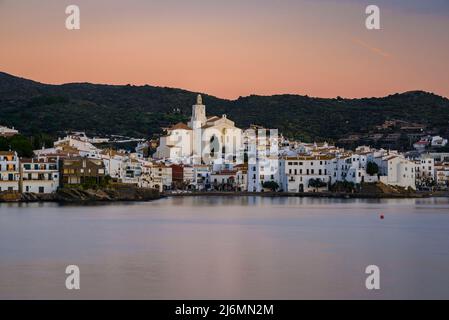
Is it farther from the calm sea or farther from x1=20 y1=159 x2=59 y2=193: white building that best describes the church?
the calm sea

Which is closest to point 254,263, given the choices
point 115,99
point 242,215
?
point 242,215

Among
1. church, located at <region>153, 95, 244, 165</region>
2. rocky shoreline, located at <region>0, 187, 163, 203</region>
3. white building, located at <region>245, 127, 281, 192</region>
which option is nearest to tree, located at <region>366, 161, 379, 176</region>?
white building, located at <region>245, 127, 281, 192</region>

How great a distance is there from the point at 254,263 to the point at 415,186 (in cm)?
3082

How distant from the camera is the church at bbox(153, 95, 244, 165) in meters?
52.2

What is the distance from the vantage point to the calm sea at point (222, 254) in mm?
12617

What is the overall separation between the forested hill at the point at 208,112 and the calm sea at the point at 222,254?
36.2 m

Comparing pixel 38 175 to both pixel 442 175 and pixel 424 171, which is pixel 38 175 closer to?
pixel 424 171

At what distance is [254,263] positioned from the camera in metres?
15.3

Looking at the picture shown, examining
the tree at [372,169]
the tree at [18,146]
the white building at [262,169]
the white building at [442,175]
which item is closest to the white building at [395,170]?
the tree at [372,169]

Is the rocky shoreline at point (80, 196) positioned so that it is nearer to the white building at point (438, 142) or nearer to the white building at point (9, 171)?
the white building at point (9, 171)

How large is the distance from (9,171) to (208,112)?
160 feet

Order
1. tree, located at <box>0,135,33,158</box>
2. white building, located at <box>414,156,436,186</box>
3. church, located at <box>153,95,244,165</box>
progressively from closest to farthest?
tree, located at <box>0,135,33,158</box>
white building, located at <box>414,156,436,186</box>
church, located at <box>153,95,244,165</box>

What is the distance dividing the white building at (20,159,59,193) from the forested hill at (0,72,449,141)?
2332 centimetres
